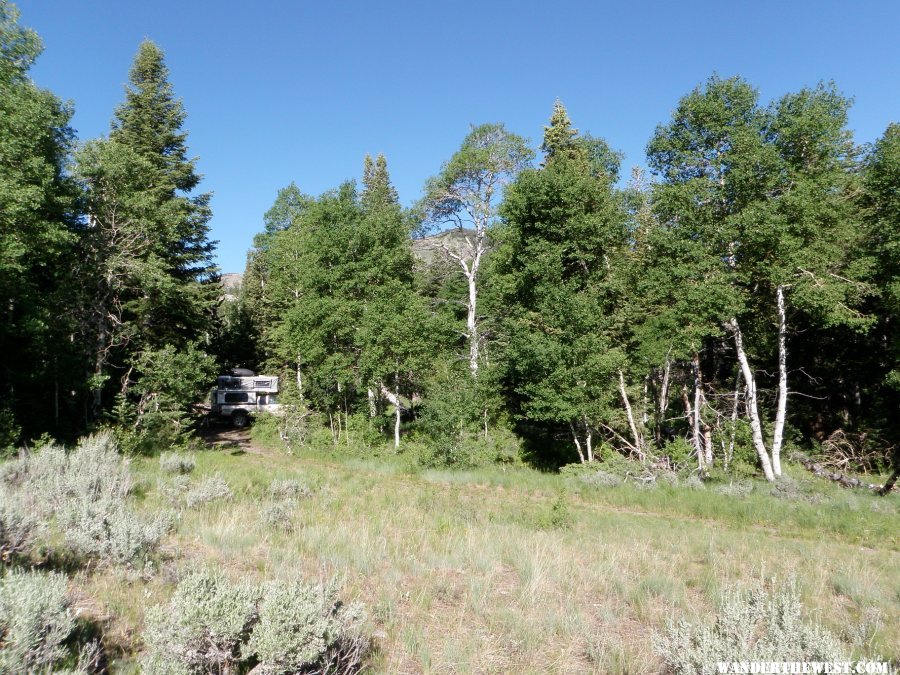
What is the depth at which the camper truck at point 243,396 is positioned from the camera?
93.1ft

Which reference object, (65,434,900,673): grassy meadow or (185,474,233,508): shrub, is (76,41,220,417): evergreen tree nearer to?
(65,434,900,673): grassy meadow

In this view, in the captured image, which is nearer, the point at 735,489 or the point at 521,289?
the point at 735,489

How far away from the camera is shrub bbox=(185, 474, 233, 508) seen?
8.24 m

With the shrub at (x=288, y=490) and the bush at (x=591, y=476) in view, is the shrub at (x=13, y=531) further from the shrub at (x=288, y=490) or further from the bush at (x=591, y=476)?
the bush at (x=591, y=476)

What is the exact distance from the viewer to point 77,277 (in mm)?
16188

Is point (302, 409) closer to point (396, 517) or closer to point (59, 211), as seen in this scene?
point (59, 211)

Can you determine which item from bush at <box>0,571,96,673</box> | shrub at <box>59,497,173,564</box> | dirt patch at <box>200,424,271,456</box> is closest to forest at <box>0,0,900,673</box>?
shrub at <box>59,497,173,564</box>

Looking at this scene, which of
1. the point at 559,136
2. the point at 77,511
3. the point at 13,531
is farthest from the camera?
the point at 559,136

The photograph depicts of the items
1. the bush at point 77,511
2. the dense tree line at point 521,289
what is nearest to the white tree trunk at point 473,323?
the dense tree line at point 521,289

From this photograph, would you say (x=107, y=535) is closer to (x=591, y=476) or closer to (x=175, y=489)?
(x=175, y=489)

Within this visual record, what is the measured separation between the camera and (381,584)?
5.46 meters

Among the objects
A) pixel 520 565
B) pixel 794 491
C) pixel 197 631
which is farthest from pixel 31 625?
pixel 794 491

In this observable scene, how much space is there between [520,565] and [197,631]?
13.7ft

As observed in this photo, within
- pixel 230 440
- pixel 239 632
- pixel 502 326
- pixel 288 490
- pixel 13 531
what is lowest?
pixel 230 440
